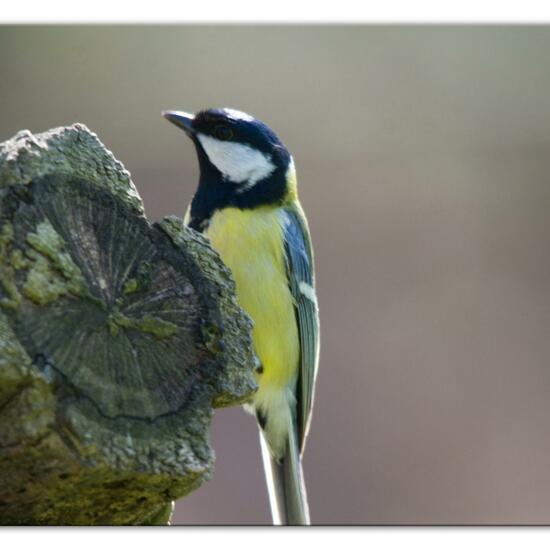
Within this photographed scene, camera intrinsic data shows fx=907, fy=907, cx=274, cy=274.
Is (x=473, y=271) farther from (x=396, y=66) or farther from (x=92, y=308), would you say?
(x=92, y=308)

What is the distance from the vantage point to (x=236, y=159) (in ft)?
5.62

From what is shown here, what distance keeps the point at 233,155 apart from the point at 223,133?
4 centimetres

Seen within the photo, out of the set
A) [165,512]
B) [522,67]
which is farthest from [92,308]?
[522,67]

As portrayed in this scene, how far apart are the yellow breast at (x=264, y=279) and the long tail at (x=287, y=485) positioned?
14cm

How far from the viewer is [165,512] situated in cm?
121

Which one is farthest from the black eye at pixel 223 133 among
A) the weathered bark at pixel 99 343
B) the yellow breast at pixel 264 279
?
the weathered bark at pixel 99 343

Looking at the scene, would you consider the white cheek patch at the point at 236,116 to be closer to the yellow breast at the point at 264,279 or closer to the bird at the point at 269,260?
the bird at the point at 269,260

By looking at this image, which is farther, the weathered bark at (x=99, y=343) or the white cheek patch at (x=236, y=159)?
the white cheek patch at (x=236, y=159)

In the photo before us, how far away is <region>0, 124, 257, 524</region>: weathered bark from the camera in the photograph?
0.97 metres

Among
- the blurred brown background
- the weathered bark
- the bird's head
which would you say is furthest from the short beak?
the weathered bark

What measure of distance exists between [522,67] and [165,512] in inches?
44.7

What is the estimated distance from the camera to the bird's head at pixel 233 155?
5.58 feet

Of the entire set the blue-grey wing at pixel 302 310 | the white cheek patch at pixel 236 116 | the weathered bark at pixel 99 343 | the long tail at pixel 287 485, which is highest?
the white cheek patch at pixel 236 116

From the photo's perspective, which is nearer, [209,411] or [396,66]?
[209,411]
